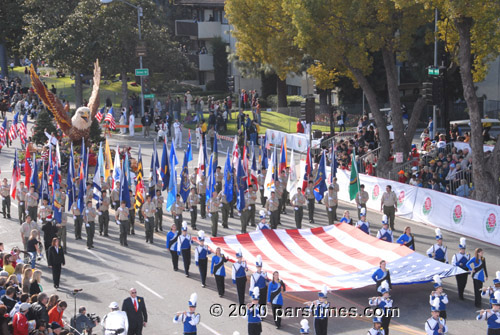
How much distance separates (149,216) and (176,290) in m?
4.61

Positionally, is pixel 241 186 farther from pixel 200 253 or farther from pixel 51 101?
pixel 51 101

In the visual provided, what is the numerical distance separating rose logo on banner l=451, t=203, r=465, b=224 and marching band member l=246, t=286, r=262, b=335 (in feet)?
35.7

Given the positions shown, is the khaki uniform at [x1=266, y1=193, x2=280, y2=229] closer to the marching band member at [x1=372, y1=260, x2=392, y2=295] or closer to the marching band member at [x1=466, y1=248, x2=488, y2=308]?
the marching band member at [x1=372, y1=260, x2=392, y2=295]

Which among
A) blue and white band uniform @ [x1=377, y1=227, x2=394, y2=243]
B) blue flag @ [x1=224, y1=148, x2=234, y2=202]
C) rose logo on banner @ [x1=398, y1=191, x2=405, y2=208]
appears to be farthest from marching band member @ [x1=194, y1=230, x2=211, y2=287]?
rose logo on banner @ [x1=398, y1=191, x2=405, y2=208]

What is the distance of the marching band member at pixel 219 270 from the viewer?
18406mm

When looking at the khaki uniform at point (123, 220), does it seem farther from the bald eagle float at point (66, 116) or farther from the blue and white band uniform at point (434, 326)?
the blue and white band uniform at point (434, 326)

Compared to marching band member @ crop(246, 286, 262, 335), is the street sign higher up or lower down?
higher up

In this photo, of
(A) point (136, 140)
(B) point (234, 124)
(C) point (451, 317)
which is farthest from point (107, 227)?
(B) point (234, 124)

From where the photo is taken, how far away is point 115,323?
46.7 ft

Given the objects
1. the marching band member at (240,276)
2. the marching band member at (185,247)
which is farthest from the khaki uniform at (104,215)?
the marching band member at (240,276)

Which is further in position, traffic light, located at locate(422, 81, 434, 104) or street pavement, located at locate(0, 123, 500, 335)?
traffic light, located at locate(422, 81, 434, 104)

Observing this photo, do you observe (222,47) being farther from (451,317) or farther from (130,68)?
(451,317)

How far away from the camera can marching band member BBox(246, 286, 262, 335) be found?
604 inches

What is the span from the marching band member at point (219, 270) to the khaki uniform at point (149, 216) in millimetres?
5196
